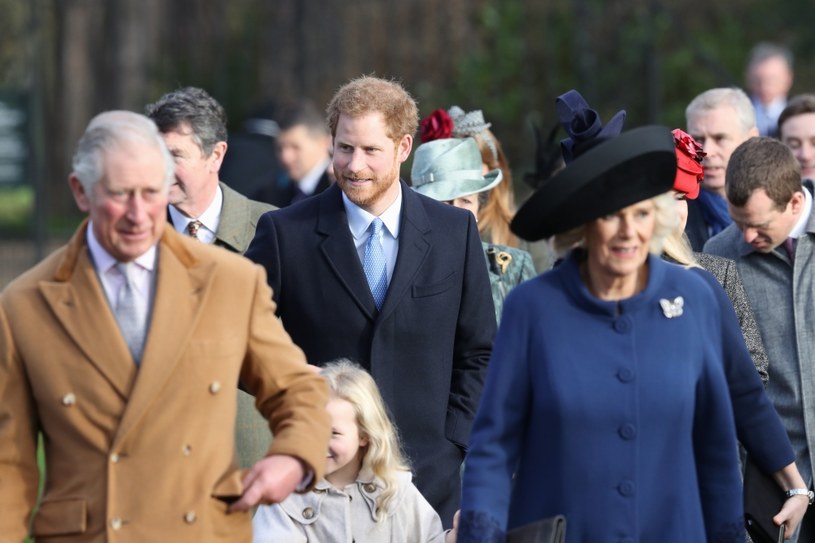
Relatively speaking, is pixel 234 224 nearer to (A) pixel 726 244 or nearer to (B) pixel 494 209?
(B) pixel 494 209

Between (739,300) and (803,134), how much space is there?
2.48 meters

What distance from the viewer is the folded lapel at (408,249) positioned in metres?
5.71

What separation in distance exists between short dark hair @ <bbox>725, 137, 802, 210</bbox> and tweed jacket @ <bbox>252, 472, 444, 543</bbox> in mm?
1765

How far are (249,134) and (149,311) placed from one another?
1075 cm

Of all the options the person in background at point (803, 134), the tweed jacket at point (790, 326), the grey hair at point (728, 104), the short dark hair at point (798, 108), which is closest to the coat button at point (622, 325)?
the tweed jacket at point (790, 326)

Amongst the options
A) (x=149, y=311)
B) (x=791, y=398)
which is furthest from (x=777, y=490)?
(x=149, y=311)

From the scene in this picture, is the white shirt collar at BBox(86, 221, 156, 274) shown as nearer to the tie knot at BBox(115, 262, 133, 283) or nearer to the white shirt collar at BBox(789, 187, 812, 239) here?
the tie knot at BBox(115, 262, 133, 283)

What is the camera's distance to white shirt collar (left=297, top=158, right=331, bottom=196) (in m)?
11.4

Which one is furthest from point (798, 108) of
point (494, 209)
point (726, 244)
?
point (726, 244)

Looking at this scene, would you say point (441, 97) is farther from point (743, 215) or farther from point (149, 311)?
point (149, 311)

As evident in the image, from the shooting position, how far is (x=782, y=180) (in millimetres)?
6129

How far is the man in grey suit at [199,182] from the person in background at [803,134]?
9.87ft

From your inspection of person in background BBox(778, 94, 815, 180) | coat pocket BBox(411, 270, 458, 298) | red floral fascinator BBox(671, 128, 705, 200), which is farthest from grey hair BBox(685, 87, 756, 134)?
coat pocket BBox(411, 270, 458, 298)

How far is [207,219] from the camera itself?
20.5ft
